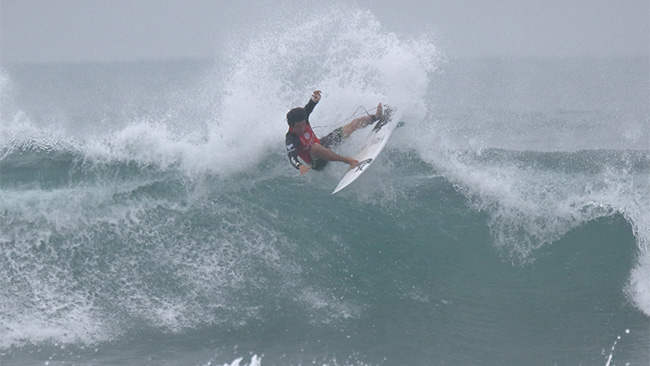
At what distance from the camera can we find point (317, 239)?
29.4ft

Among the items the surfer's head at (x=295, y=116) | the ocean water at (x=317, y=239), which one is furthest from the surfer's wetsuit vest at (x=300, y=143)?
the ocean water at (x=317, y=239)

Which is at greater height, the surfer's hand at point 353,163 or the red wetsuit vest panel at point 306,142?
the red wetsuit vest panel at point 306,142

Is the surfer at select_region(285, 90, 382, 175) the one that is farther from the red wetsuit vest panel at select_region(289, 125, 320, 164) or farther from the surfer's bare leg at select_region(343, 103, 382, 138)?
the surfer's bare leg at select_region(343, 103, 382, 138)

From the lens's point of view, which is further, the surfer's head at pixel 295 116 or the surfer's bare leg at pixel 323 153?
the surfer's bare leg at pixel 323 153

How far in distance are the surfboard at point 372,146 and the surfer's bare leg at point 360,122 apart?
0.10 m

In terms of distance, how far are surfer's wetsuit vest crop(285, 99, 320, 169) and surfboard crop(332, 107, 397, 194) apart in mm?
618

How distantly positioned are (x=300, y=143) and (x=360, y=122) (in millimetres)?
1390

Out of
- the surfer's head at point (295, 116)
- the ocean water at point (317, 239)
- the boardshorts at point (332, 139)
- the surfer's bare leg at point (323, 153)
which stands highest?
the surfer's head at point (295, 116)

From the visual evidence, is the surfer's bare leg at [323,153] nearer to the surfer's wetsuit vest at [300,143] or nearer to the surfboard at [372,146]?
the surfer's wetsuit vest at [300,143]

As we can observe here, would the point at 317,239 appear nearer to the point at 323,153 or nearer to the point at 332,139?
the point at 323,153

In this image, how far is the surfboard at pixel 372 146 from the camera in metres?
8.53

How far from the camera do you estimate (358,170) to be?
8555 millimetres

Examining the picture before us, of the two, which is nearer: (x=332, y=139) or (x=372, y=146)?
(x=372, y=146)

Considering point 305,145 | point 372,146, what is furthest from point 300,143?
point 372,146
